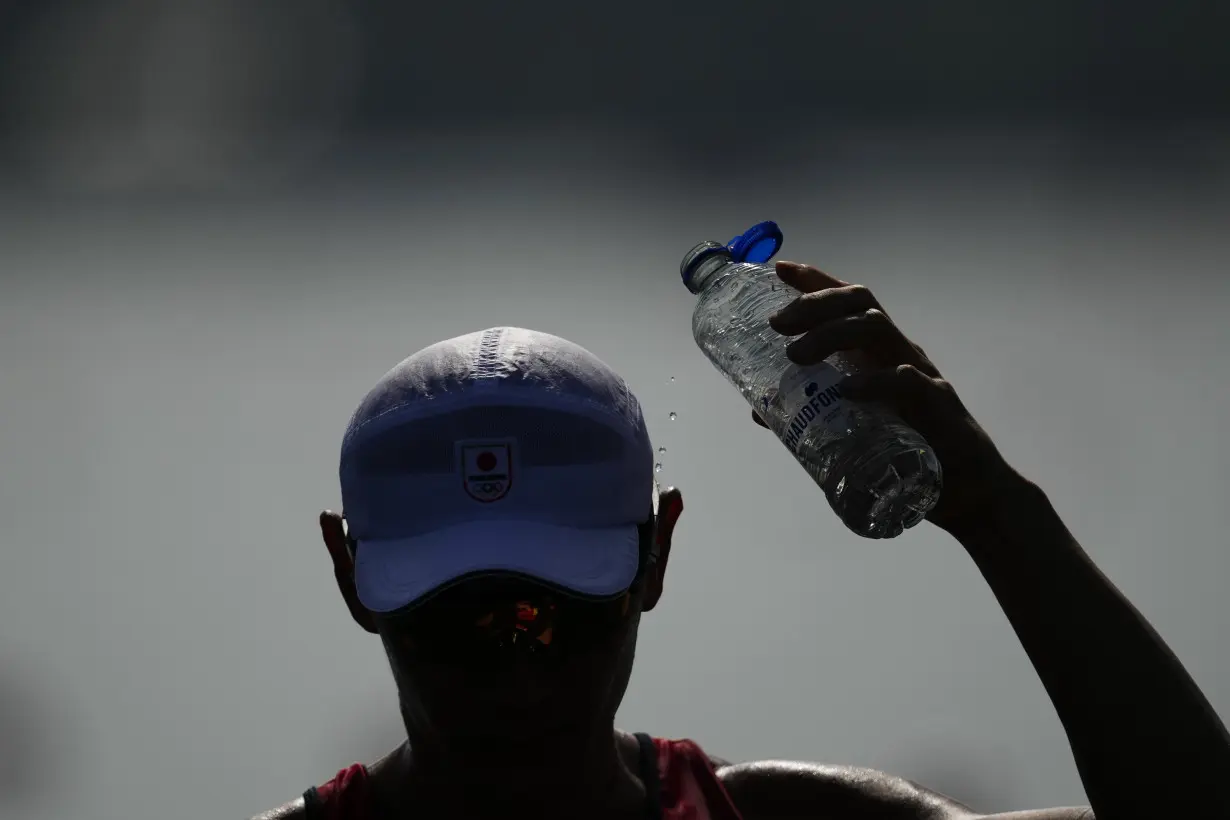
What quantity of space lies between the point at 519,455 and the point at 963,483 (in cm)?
49

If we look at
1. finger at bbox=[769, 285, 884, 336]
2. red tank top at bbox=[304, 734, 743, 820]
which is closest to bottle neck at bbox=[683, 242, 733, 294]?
finger at bbox=[769, 285, 884, 336]

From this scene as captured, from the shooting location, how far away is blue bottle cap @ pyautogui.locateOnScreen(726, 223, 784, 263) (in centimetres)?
152

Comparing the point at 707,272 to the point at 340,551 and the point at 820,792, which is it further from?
the point at 820,792

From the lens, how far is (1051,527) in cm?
140

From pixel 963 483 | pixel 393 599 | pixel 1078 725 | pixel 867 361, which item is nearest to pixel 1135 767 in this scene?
pixel 1078 725

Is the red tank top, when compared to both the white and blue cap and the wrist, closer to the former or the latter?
the white and blue cap

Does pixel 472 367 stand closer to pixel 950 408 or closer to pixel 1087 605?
pixel 950 408

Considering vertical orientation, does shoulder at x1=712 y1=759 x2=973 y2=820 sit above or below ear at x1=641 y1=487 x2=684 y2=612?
below

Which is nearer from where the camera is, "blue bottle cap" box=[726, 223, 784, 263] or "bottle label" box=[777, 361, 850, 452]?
"bottle label" box=[777, 361, 850, 452]

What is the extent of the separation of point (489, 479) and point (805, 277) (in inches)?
17.4

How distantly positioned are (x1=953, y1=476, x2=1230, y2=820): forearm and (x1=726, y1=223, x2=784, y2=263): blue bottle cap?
15.5 inches

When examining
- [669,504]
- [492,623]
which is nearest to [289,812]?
[492,623]

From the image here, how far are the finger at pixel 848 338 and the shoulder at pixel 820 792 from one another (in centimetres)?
77

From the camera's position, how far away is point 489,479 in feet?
4.60
